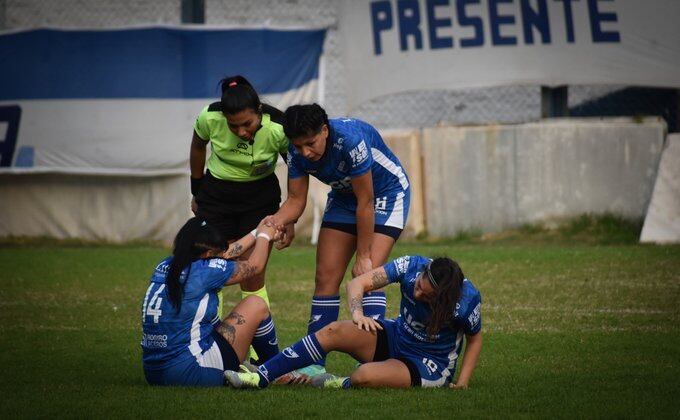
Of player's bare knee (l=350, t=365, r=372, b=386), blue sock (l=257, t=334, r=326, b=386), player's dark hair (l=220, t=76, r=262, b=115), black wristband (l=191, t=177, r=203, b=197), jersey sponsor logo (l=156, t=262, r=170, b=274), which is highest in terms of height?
player's dark hair (l=220, t=76, r=262, b=115)

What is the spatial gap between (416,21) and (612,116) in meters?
2.86

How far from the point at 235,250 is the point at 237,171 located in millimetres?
840

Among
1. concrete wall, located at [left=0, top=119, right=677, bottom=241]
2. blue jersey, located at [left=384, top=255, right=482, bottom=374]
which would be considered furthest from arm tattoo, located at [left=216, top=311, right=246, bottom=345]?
concrete wall, located at [left=0, top=119, right=677, bottom=241]

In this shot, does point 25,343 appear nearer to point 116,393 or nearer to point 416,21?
point 116,393

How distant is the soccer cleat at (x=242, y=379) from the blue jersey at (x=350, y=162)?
132cm

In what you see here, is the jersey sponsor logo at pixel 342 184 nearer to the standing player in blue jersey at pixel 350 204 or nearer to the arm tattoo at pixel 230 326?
the standing player in blue jersey at pixel 350 204

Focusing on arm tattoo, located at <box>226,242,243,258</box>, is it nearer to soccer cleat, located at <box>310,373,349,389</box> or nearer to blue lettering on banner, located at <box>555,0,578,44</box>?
soccer cleat, located at <box>310,373,349,389</box>

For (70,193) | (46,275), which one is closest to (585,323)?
(46,275)

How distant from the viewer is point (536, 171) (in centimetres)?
1369

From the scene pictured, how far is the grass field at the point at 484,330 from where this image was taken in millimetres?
5824

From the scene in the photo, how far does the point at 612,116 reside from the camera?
14797 millimetres

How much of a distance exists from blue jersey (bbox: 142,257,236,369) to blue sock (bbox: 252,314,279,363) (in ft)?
2.09

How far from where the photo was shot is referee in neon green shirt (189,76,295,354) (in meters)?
7.24

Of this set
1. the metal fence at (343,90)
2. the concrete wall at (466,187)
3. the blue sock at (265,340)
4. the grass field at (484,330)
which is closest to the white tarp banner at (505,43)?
the metal fence at (343,90)
